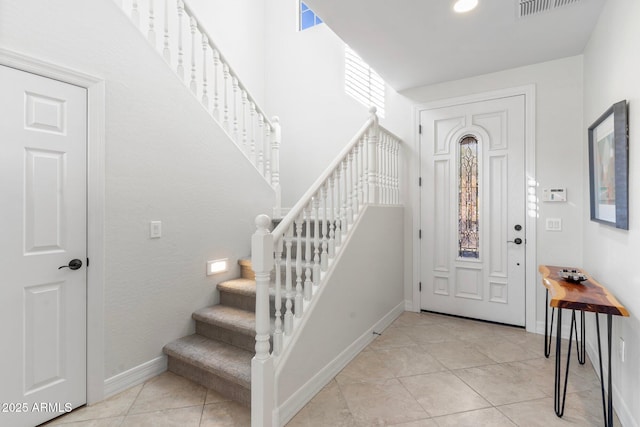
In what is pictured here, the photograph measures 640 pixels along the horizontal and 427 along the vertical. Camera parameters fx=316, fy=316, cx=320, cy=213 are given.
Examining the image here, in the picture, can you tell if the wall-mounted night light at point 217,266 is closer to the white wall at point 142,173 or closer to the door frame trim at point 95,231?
the white wall at point 142,173

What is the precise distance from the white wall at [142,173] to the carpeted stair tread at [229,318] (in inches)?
4.8

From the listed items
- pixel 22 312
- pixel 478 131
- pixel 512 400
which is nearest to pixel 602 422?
pixel 512 400

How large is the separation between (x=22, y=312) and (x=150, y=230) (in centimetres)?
84

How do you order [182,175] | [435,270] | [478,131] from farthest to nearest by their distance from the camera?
[435,270]
[478,131]
[182,175]

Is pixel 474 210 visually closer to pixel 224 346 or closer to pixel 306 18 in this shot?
pixel 224 346

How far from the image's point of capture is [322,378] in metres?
2.28

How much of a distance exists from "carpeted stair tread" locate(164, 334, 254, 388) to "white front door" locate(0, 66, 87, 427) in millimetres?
603

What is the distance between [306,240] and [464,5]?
6.60 ft

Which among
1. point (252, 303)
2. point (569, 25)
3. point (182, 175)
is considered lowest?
point (252, 303)

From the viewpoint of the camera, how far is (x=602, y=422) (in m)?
1.87

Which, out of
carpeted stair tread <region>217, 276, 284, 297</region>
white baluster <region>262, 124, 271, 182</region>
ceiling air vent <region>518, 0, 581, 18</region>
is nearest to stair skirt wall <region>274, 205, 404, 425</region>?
carpeted stair tread <region>217, 276, 284, 297</region>

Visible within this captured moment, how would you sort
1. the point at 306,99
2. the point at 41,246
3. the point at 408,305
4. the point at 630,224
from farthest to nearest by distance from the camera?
1. the point at 306,99
2. the point at 408,305
3. the point at 41,246
4. the point at 630,224

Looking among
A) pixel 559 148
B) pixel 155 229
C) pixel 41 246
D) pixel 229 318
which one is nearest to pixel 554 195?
pixel 559 148

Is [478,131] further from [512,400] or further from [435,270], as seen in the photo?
[512,400]
